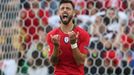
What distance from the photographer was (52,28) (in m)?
6.26

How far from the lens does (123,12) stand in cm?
606

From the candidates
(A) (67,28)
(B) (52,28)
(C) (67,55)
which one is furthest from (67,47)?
(B) (52,28)

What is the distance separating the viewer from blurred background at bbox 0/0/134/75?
19.9 feet

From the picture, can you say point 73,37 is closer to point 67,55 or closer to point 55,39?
point 55,39

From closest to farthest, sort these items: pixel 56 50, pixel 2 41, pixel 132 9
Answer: pixel 56 50 → pixel 132 9 → pixel 2 41

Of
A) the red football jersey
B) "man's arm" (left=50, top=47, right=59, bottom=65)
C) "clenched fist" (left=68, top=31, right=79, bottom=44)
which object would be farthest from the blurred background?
"clenched fist" (left=68, top=31, right=79, bottom=44)

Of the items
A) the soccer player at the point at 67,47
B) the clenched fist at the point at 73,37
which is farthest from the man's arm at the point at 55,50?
the clenched fist at the point at 73,37

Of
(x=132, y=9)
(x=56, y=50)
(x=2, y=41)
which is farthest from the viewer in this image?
(x=2, y=41)

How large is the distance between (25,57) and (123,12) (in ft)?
4.69

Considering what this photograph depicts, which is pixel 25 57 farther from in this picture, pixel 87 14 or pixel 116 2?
pixel 116 2

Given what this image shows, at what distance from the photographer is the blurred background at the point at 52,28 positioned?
6.05m

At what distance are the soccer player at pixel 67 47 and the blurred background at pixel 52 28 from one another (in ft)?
5.67

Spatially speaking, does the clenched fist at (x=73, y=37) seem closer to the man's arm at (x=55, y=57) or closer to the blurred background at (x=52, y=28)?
the man's arm at (x=55, y=57)

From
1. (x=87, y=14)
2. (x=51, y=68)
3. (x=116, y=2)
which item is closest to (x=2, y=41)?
(x=51, y=68)
